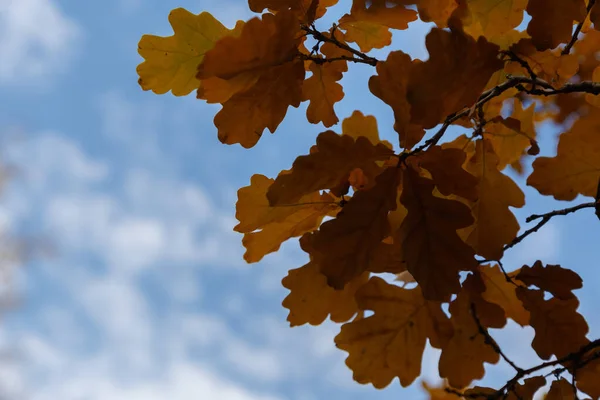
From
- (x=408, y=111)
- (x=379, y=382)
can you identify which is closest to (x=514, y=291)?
(x=379, y=382)

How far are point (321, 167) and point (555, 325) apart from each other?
20.2 inches

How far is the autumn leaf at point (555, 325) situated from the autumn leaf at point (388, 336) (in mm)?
148

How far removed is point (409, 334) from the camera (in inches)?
40.3

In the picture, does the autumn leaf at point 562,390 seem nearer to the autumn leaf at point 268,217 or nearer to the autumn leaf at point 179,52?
the autumn leaf at point 268,217

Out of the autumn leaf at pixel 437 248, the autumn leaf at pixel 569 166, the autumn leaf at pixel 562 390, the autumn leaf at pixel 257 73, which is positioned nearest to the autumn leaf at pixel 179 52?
the autumn leaf at pixel 257 73

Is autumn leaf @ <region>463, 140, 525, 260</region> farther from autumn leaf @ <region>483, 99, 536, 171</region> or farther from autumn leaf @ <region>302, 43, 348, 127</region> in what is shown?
autumn leaf @ <region>302, 43, 348, 127</region>

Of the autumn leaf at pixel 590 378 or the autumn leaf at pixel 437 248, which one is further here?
the autumn leaf at pixel 590 378

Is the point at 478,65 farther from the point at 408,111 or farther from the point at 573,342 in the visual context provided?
the point at 573,342

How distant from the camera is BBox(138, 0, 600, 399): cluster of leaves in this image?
0.78 m

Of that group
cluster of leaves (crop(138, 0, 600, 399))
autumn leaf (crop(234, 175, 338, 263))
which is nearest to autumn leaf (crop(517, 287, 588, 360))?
cluster of leaves (crop(138, 0, 600, 399))

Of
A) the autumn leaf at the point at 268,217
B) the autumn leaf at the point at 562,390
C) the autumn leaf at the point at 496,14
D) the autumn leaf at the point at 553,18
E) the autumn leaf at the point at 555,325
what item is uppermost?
the autumn leaf at the point at 496,14

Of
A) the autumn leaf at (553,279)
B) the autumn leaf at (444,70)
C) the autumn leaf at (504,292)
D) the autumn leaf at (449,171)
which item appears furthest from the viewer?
the autumn leaf at (504,292)

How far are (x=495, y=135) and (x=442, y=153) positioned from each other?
0.36 m

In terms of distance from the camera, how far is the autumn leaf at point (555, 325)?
949mm
